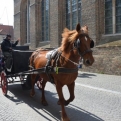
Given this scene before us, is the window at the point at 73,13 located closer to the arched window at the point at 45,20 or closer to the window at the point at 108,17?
the window at the point at 108,17

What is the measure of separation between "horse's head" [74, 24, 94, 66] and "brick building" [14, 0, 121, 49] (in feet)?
35.9

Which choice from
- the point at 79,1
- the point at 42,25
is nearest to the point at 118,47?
the point at 79,1

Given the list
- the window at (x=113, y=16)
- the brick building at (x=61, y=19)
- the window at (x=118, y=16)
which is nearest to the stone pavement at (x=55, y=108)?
the window at (x=118, y=16)

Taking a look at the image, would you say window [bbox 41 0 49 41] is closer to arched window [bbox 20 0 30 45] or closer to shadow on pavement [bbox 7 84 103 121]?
arched window [bbox 20 0 30 45]

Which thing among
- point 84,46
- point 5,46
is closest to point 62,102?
point 84,46

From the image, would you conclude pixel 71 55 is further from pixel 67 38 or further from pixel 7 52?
pixel 7 52

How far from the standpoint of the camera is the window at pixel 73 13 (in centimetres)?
1867

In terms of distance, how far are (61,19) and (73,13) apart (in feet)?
5.29

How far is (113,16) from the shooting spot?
1565cm

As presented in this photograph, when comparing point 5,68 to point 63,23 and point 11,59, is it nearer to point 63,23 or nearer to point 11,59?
point 11,59

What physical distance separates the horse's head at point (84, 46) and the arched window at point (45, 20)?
1956 cm

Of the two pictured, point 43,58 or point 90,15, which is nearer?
point 43,58

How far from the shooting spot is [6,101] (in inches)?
275

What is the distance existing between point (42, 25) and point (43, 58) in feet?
63.3
